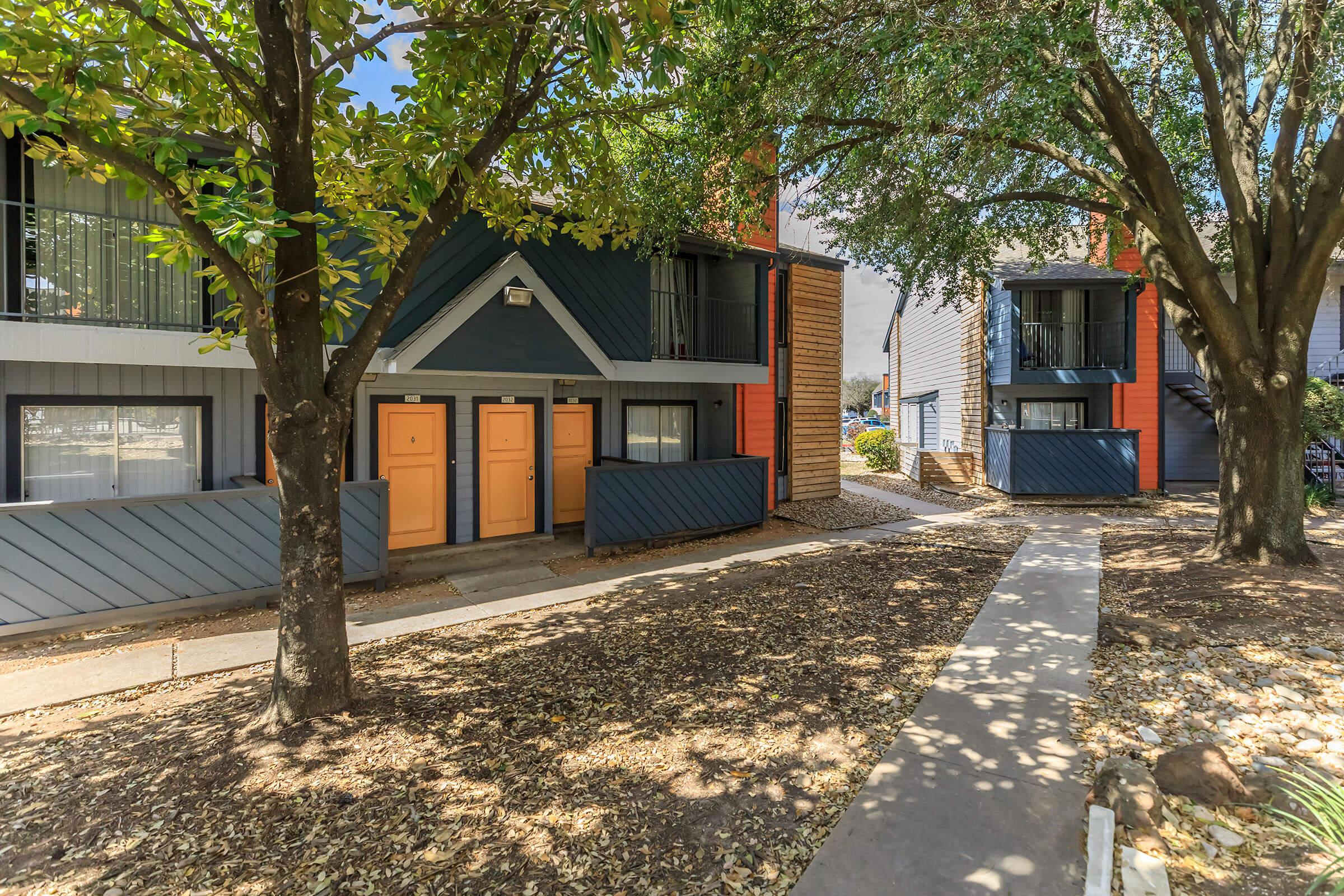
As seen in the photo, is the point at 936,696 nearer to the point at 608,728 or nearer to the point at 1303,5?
the point at 608,728

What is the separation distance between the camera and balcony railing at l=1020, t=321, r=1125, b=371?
14789 mm

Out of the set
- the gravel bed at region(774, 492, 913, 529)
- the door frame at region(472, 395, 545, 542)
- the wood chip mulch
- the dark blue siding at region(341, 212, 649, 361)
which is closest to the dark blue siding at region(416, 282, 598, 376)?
the dark blue siding at region(341, 212, 649, 361)

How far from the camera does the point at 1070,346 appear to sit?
50.0ft

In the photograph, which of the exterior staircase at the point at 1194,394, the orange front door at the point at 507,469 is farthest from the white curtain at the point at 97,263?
→ the exterior staircase at the point at 1194,394

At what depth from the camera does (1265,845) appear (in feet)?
8.77

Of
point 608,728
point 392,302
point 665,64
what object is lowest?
point 608,728

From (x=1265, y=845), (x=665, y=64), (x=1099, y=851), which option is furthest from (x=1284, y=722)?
(x=665, y=64)

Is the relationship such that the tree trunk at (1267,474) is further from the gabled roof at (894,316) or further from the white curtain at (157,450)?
the gabled roof at (894,316)

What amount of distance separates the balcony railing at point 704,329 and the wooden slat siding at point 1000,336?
737cm

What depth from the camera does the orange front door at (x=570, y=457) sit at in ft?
32.3

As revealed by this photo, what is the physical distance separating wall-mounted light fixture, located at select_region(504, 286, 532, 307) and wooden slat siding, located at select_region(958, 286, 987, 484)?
12015 millimetres

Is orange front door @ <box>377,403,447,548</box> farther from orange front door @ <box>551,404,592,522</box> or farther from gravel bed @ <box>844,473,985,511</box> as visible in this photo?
gravel bed @ <box>844,473,985,511</box>

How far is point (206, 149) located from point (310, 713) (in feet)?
19.6

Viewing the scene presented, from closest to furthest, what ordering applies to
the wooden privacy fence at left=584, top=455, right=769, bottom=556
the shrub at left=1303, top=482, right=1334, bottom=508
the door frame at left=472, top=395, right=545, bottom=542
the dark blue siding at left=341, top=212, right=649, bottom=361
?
1. the dark blue siding at left=341, top=212, right=649, bottom=361
2. the wooden privacy fence at left=584, top=455, right=769, bottom=556
3. the door frame at left=472, top=395, right=545, bottom=542
4. the shrub at left=1303, top=482, right=1334, bottom=508
